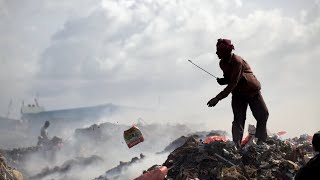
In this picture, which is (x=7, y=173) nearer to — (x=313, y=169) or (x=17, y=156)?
(x=17, y=156)

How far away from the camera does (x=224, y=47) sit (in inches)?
240

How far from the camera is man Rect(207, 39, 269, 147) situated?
6.11 metres

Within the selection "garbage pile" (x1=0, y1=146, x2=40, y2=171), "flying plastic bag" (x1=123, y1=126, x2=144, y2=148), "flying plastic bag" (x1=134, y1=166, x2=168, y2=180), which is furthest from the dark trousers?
"garbage pile" (x1=0, y1=146, x2=40, y2=171)

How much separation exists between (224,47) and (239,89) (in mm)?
800

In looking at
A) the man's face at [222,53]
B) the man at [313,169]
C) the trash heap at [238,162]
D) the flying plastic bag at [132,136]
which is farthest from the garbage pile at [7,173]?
the man at [313,169]

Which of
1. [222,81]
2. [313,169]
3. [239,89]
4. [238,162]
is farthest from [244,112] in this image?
[313,169]

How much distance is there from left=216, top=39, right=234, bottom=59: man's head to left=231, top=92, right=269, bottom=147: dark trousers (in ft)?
2.90

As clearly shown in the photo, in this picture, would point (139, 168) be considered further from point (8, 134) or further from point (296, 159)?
point (8, 134)

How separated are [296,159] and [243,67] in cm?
158

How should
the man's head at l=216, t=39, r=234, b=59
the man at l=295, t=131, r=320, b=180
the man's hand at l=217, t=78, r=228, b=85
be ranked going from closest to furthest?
1. the man at l=295, t=131, r=320, b=180
2. the man's head at l=216, t=39, r=234, b=59
3. the man's hand at l=217, t=78, r=228, b=85

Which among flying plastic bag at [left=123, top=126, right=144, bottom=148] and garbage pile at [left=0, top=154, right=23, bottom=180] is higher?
garbage pile at [left=0, top=154, right=23, bottom=180]

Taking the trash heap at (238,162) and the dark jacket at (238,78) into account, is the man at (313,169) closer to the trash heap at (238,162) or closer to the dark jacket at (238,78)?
the trash heap at (238,162)

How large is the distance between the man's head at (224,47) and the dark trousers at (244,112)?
885mm

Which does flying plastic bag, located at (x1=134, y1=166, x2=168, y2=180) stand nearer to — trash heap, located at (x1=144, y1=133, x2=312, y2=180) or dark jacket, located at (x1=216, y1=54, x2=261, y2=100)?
trash heap, located at (x1=144, y1=133, x2=312, y2=180)
